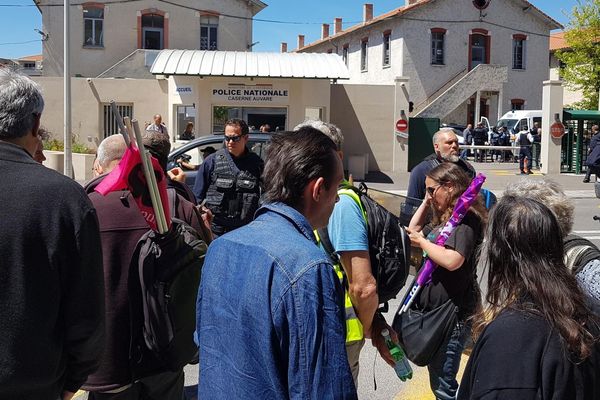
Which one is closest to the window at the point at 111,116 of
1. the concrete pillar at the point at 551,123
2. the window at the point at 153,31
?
the window at the point at 153,31

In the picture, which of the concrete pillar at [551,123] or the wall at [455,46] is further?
the wall at [455,46]

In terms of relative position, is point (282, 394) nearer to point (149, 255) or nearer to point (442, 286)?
point (149, 255)

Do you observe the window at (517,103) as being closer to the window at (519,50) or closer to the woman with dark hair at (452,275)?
the window at (519,50)

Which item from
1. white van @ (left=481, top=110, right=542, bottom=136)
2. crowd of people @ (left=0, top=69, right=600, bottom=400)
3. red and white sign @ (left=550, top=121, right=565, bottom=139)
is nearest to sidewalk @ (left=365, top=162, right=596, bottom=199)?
red and white sign @ (left=550, top=121, right=565, bottom=139)

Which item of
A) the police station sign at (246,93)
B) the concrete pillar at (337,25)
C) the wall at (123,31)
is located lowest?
the police station sign at (246,93)

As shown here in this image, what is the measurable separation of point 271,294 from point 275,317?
0.07 metres

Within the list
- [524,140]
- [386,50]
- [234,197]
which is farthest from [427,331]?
[386,50]

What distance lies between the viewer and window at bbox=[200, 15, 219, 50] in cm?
3250

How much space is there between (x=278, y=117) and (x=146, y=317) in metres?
23.3

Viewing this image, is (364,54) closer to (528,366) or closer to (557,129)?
(557,129)

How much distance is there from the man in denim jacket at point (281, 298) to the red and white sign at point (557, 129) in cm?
2438

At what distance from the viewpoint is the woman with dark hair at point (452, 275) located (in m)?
3.91

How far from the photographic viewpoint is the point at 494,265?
2348 mm

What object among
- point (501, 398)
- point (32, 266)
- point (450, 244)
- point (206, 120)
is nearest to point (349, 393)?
point (501, 398)
